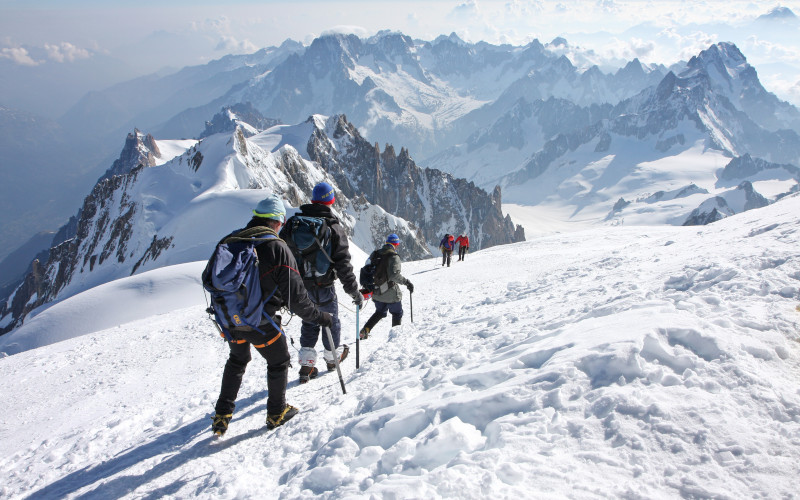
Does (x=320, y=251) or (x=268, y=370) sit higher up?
(x=320, y=251)

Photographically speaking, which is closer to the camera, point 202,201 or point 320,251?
point 320,251

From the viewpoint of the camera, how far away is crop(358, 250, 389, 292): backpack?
8658mm

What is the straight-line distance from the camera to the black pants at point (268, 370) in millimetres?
4848

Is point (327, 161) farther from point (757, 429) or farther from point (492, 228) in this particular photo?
point (757, 429)

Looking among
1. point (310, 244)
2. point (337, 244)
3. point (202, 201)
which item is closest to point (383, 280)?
point (337, 244)

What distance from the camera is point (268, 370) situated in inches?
195

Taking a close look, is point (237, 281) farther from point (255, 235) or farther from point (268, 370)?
point (268, 370)

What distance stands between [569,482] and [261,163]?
197 ft

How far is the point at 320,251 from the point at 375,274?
9.41 ft

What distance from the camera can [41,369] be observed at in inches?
349

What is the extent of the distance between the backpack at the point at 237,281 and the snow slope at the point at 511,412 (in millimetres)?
1484

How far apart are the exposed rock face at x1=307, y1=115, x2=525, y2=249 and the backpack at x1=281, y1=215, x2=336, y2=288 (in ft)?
374

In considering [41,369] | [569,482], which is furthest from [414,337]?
[41,369]

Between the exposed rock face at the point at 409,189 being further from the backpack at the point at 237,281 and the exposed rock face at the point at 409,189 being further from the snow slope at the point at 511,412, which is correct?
the backpack at the point at 237,281
